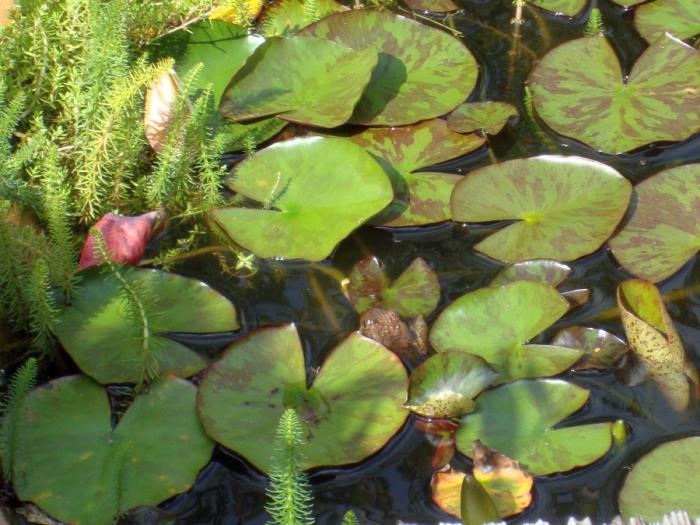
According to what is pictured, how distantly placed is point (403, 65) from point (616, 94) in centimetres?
76

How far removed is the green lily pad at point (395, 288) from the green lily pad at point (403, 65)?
665 millimetres

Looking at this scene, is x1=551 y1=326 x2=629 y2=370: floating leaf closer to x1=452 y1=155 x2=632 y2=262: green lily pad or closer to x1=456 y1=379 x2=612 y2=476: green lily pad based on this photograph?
x1=456 y1=379 x2=612 y2=476: green lily pad

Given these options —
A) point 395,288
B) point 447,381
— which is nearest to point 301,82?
point 395,288

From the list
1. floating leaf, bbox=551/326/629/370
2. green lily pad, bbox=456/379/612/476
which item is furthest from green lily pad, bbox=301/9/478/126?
green lily pad, bbox=456/379/612/476

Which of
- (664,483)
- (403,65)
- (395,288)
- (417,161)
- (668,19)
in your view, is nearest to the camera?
(664,483)

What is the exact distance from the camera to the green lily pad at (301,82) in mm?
2855

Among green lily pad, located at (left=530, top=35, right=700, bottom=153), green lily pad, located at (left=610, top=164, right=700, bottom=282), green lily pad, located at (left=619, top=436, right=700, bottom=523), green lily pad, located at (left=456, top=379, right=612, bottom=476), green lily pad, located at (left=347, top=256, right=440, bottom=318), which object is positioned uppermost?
green lily pad, located at (left=530, top=35, right=700, bottom=153)

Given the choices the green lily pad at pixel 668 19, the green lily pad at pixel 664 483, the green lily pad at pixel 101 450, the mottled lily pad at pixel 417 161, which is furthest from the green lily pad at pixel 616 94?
the green lily pad at pixel 101 450

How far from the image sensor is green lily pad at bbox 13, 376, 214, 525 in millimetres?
1932

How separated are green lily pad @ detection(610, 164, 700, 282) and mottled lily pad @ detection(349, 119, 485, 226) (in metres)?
0.54

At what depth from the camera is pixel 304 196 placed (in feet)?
8.69

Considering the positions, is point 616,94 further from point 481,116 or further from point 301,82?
point 301,82

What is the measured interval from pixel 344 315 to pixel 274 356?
311mm

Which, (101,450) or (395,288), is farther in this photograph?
(395,288)
